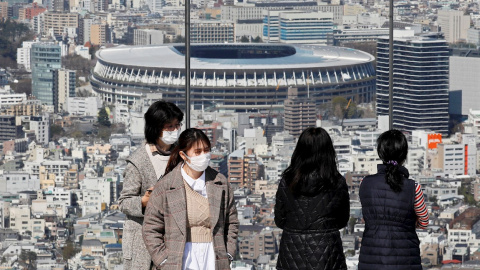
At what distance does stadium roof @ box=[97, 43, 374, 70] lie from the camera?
89.7ft

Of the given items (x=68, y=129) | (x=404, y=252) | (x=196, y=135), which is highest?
(x=196, y=135)

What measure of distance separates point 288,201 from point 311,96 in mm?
25119

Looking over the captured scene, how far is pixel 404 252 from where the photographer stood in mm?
1836

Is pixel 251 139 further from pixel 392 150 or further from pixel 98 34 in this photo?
pixel 392 150

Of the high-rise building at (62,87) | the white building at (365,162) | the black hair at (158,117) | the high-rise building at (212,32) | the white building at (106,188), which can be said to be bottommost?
the white building at (106,188)

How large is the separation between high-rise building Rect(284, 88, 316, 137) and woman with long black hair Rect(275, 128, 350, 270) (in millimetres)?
21658

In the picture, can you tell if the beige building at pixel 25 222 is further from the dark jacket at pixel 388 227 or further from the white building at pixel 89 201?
the dark jacket at pixel 388 227

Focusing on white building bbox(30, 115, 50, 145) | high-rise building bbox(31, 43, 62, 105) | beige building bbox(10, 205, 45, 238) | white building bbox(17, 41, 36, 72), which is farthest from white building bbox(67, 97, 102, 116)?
beige building bbox(10, 205, 45, 238)

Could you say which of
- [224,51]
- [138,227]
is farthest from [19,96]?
[138,227]

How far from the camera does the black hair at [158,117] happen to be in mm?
1938

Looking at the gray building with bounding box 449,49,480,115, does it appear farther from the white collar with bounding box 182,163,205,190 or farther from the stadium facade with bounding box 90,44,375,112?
the white collar with bounding box 182,163,205,190

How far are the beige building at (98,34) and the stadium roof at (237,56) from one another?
2.76m

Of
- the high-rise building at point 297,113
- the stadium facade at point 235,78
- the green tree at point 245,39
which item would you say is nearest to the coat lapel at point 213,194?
the high-rise building at point 297,113

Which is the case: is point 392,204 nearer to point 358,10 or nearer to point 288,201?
point 288,201
